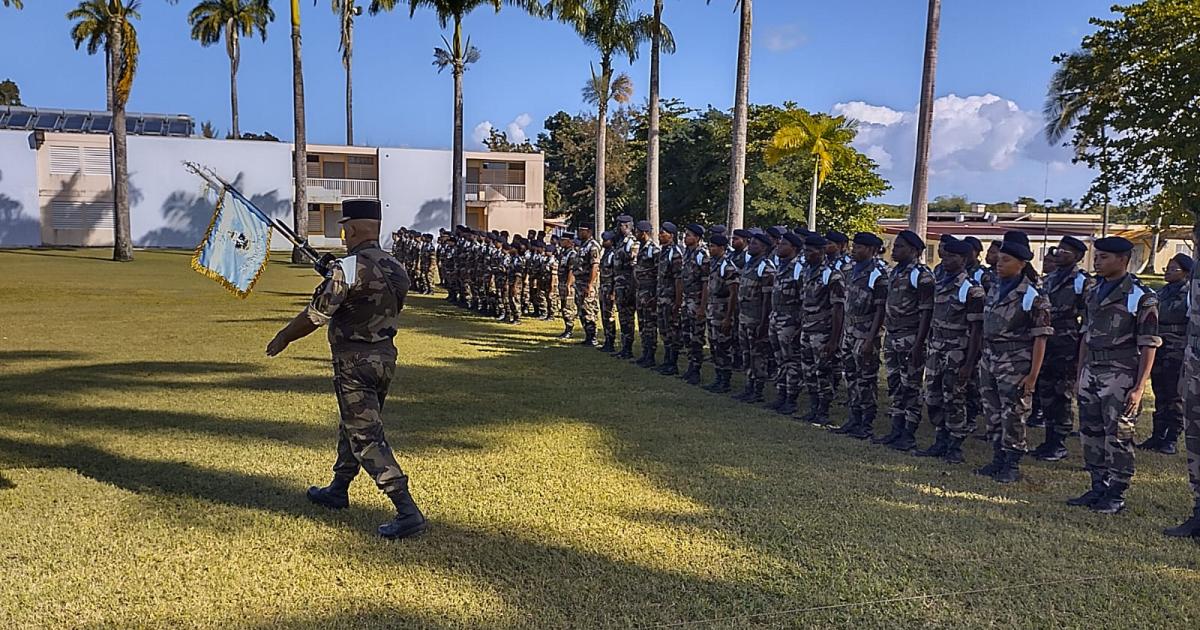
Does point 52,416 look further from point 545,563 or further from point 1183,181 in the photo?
point 1183,181

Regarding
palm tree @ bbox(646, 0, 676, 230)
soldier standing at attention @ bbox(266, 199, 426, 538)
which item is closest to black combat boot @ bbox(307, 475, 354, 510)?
soldier standing at attention @ bbox(266, 199, 426, 538)

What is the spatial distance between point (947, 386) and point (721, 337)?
9.69 feet

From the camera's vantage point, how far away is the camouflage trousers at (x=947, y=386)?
6.59 metres

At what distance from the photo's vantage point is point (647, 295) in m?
11.1

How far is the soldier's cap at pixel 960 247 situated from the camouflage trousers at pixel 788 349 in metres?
1.65

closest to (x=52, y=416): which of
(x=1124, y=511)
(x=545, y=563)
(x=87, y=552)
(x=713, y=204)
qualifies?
(x=87, y=552)

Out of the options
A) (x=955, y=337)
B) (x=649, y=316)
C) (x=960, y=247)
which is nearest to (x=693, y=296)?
(x=649, y=316)

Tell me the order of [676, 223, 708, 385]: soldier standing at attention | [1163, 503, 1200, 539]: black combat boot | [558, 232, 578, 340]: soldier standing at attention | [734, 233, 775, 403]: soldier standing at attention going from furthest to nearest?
[558, 232, 578, 340]: soldier standing at attention < [676, 223, 708, 385]: soldier standing at attention < [734, 233, 775, 403]: soldier standing at attention < [1163, 503, 1200, 539]: black combat boot

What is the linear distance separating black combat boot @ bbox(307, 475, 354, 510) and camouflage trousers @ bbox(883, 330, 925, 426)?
442 cm

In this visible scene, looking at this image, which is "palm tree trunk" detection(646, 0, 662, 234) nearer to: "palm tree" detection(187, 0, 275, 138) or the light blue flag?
the light blue flag

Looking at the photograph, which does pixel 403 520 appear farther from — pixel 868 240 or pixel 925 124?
pixel 925 124

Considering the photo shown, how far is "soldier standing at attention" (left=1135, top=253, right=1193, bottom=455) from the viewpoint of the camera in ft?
23.3

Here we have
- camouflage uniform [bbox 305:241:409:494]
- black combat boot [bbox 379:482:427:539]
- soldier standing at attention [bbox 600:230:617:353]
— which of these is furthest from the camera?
soldier standing at attention [bbox 600:230:617:353]

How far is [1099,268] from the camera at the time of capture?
575 centimetres
